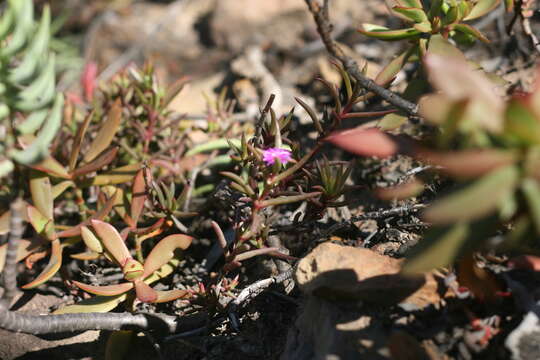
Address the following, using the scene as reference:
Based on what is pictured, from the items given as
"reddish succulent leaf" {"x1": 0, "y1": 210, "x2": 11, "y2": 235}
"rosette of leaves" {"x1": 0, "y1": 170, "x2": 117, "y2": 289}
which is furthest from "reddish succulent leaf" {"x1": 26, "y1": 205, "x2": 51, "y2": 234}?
"reddish succulent leaf" {"x1": 0, "y1": 210, "x2": 11, "y2": 235}

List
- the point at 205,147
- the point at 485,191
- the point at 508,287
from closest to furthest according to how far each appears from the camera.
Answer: the point at 485,191 → the point at 508,287 → the point at 205,147

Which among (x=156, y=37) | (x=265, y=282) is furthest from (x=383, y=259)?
(x=156, y=37)

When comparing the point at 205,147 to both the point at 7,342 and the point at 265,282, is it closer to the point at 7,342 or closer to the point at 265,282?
the point at 265,282

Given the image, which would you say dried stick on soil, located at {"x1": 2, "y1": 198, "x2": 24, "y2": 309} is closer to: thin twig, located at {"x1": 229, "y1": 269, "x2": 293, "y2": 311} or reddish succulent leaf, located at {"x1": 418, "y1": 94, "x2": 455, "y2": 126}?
thin twig, located at {"x1": 229, "y1": 269, "x2": 293, "y2": 311}

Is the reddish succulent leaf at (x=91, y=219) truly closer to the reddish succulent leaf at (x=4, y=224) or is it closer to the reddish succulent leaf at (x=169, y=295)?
the reddish succulent leaf at (x=4, y=224)

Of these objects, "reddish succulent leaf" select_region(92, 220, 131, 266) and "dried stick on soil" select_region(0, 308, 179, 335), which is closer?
"dried stick on soil" select_region(0, 308, 179, 335)

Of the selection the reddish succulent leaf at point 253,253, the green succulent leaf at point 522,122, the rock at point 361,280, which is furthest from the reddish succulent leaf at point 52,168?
the green succulent leaf at point 522,122
